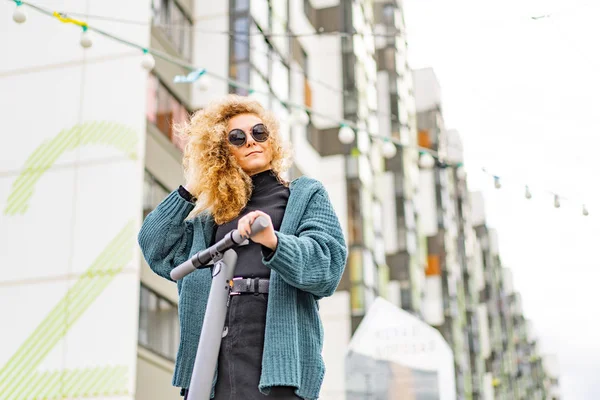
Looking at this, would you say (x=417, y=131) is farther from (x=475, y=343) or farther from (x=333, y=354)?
(x=333, y=354)

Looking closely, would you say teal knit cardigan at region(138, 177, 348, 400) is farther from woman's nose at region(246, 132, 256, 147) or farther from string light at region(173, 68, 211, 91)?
string light at region(173, 68, 211, 91)

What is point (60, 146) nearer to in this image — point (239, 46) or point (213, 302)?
point (239, 46)

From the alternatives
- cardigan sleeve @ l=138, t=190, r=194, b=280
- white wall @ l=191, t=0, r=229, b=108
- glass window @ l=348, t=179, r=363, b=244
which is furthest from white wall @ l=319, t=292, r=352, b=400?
cardigan sleeve @ l=138, t=190, r=194, b=280

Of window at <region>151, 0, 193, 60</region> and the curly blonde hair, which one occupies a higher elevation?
window at <region>151, 0, 193, 60</region>

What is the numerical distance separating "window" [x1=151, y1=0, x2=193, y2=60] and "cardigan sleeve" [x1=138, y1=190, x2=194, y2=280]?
15.6 metres

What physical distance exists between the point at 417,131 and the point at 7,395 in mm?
34359

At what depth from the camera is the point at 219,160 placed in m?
3.07

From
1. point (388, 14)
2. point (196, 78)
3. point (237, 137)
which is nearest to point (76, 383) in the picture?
point (196, 78)

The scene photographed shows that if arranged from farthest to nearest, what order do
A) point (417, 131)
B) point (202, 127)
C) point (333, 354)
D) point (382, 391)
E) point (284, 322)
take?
point (417, 131)
point (333, 354)
point (382, 391)
point (202, 127)
point (284, 322)

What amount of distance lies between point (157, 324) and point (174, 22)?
21.4 ft

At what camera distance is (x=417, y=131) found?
4778cm

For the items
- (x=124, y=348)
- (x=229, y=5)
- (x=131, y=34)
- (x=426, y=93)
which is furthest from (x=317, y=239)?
(x=426, y=93)

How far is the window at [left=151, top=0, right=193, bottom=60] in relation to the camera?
61.6ft

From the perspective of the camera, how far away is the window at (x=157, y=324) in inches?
667
